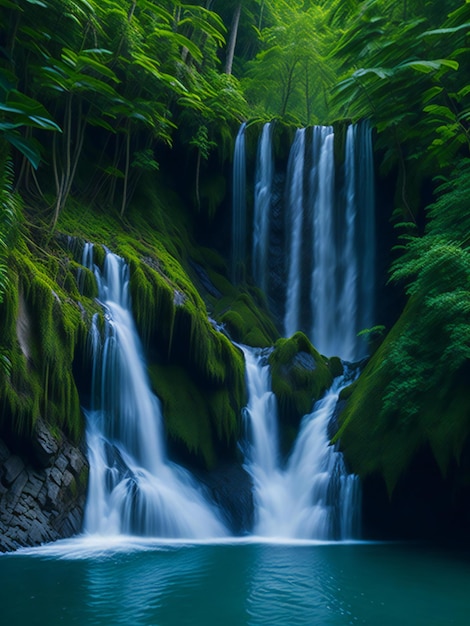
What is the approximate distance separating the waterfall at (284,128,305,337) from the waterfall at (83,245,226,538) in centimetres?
712

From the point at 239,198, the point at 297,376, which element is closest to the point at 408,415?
the point at 297,376

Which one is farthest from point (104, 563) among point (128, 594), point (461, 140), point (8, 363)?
point (461, 140)

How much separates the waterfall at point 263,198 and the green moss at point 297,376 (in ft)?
16.3

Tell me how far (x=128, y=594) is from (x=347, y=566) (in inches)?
105

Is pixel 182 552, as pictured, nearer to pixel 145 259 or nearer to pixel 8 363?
pixel 8 363

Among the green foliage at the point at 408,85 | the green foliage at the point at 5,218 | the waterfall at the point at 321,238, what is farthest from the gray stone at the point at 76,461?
the waterfall at the point at 321,238

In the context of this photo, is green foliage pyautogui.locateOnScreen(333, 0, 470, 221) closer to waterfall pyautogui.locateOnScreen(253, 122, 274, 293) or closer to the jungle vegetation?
the jungle vegetation

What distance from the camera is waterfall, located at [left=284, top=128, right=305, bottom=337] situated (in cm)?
1566

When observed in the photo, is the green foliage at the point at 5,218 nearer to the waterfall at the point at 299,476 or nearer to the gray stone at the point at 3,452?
the gray stone at the point at 3,452

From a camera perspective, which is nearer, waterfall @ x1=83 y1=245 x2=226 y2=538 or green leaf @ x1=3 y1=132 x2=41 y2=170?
green leaf @ x1=3 y1=132 x2=41 y2=170

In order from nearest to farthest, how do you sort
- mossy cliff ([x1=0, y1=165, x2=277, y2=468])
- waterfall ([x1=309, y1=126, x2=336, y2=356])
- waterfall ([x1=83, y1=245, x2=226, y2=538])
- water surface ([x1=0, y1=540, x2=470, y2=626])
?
water surface ([x1=0, y1=540, x2=470, y2=626]) < mossy cliff ([x1=0, y1=165, x2=277, y2=468]) < waterfall ([x1=83, y1=245, x2=226, y2=538]) < waterfall ([x1=309, y1=126, x2=336, y2=356])

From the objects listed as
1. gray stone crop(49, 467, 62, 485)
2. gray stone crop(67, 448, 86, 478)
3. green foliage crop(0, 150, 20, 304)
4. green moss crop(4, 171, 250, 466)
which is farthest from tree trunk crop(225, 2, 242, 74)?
gray stone crop(49, 467, 62, 485)

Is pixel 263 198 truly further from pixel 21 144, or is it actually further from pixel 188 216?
pixel 21 144

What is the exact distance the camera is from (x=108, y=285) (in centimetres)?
928
